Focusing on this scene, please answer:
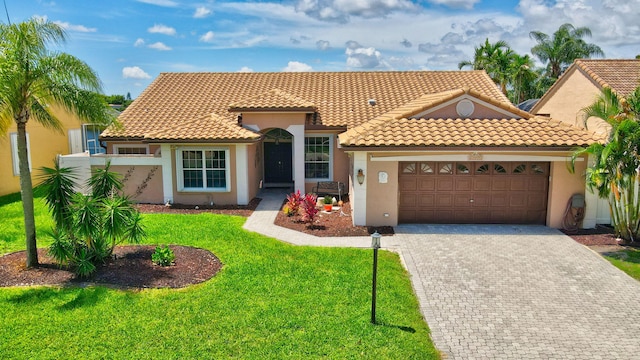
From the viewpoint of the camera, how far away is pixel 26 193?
10.5m

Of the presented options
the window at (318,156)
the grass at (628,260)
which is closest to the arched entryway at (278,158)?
the window at (318,156)

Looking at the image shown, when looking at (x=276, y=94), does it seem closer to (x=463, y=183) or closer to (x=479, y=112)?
(x=479, y=112)

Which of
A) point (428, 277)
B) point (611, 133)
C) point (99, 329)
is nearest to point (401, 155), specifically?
point (428, 277)

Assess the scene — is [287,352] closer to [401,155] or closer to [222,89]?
[401,155]

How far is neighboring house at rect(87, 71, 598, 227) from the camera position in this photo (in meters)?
15.0

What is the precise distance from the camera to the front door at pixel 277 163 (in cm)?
2284

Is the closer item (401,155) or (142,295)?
(142,295)

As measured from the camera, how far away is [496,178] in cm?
1551

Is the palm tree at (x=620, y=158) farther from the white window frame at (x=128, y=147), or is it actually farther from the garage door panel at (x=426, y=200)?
the white window frame at (x=128, y=147)

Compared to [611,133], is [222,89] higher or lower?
higher

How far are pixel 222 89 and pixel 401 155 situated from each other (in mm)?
12541

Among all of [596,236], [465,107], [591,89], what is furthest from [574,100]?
[596,236]

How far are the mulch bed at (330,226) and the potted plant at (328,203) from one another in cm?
23

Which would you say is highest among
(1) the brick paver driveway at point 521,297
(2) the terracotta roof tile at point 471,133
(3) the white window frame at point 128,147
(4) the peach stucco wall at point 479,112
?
(4) the peach stucco wall at point 479,112
